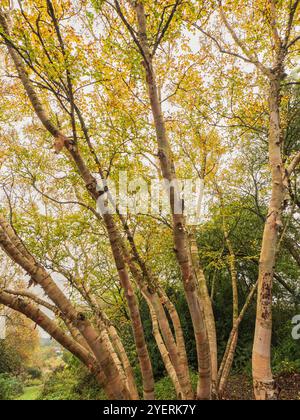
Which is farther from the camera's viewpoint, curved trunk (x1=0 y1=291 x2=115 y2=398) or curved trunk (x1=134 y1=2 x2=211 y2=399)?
curved trunk (x1=134 y1=2 x2=211 y2=399)

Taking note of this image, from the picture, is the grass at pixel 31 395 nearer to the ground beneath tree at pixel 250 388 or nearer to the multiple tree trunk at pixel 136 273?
the ground beneath tree at pixel 250 388

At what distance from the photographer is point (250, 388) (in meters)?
9.96

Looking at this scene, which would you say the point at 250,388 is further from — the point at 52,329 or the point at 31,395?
the point at 31,395

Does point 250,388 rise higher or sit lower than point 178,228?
lower

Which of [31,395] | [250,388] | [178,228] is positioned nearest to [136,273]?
[178,228]

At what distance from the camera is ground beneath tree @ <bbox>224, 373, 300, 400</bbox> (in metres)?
8.52

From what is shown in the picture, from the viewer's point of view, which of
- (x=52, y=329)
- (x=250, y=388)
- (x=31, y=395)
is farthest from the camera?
(x=31, y=395)

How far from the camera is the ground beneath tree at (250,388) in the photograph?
852cm

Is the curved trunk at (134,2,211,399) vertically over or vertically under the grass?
over

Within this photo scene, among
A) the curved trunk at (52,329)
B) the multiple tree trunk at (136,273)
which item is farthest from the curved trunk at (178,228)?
the curved trunk at (52,329)

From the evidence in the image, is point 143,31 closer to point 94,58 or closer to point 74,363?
point 94,58

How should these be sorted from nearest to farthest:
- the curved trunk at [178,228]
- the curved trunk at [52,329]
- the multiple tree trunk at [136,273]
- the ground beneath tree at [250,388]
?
the curved trunk at [52,329], the multiple tree trunk at [136,273], the curved trunk at [178,228], the ground beneath tree at [250,388]

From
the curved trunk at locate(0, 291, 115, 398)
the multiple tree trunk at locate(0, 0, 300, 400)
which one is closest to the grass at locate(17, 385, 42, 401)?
the multiple tree trunk at locate(0, 0, 300, 400)

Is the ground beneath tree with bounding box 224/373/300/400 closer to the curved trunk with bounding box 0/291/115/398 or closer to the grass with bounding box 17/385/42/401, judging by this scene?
the curved trunk with bounding box 0/291/115/398
